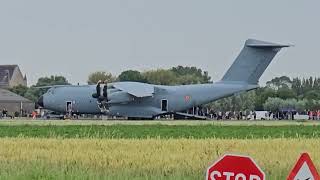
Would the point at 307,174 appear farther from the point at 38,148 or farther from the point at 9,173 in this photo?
the point at 38,148

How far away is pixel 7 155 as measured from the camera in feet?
55.5

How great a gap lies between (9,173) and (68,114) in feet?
221

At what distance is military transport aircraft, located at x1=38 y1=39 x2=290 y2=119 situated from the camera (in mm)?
76125

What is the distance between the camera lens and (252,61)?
81.6m

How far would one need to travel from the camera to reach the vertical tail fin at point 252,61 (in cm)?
7988

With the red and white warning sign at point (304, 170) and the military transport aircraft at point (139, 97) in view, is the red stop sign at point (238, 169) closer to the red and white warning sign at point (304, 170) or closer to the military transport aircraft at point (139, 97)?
the red and white warning sign at point (304, 170)

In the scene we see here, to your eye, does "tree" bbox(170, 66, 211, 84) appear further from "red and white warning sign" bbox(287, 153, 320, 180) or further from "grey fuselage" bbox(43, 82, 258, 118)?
"red and white warning sign" bbox(287, 153, 320, 180)

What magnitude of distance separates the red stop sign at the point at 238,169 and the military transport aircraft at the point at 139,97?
2769 inches

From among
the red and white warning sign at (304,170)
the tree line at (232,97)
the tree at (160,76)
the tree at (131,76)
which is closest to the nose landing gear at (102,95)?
the tree line at (232,97)

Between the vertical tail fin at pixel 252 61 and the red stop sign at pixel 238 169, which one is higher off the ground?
the vertical tail fin at pixel 252 61

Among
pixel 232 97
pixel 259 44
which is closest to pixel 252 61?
pixel 259 44

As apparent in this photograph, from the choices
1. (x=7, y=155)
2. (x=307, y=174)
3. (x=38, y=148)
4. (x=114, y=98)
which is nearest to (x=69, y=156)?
(x=7, y=155)

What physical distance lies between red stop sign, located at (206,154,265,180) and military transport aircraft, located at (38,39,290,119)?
231 ft

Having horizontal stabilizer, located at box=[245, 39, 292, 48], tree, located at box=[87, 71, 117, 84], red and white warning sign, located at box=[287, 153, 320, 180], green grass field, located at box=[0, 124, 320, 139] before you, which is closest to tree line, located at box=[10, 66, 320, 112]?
tree, located at box=[87, 71, 117, 84]
